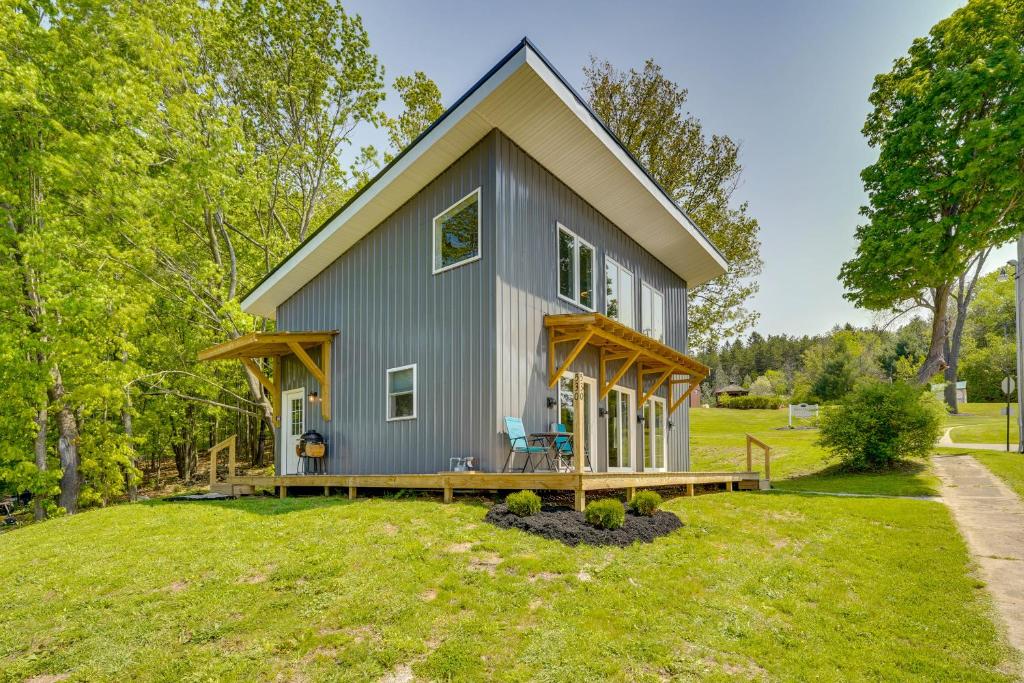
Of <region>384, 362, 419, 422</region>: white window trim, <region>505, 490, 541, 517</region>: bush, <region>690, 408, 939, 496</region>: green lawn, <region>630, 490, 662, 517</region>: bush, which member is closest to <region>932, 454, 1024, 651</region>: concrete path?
<region>690, 408, 939, 496</region>: green lawn

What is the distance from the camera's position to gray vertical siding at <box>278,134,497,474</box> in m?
8.76

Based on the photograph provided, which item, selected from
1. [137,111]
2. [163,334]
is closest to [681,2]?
[137,111]

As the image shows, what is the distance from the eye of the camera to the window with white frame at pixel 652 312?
531 inches

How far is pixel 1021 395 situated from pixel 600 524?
55.6 feet

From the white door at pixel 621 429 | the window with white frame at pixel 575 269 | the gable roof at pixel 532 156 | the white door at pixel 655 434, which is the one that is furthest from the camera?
the white door at pixel 655 434

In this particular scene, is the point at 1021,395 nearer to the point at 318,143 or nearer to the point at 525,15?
the point at 525,15

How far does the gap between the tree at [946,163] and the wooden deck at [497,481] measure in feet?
30.6

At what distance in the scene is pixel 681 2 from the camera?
13.0 m

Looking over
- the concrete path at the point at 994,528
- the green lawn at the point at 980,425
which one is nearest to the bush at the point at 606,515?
the concrete path at the point at 994,528

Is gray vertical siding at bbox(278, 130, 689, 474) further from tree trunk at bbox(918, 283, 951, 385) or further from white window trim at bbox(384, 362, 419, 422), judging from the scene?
tree trunk at bbox(918, 283, 951, 385)

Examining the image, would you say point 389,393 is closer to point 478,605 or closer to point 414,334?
point 414,334

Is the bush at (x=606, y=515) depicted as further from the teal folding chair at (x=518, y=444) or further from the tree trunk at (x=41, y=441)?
the tree trunk at (x=41, y=441)

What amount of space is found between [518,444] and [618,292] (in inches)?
203

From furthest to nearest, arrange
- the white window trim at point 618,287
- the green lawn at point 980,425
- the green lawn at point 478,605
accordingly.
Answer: the green lawn at point 980,425, the white window trim at point 618,287, the green lawn at point 478,605
